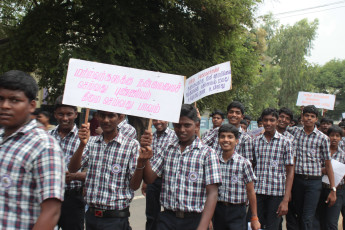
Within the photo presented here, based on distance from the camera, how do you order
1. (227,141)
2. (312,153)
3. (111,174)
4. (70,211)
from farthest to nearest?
(312,153), (227,141), (70,211), (111,174)

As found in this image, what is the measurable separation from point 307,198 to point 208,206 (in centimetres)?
288

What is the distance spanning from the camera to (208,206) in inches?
122

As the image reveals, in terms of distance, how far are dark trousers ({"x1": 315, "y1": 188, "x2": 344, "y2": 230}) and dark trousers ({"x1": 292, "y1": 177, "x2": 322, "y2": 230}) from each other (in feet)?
1.09

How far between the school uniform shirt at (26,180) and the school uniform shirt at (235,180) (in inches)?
99.1

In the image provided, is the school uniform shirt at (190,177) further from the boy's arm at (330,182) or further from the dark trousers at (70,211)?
the boy's arm at (330,182)

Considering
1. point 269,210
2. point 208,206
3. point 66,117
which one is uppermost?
point 66,117

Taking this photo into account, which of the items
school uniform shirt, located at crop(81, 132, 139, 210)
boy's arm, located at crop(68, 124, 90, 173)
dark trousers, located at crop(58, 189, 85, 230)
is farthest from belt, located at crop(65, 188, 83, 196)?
school uniform shirt, located at crop(81, 132, 139, 210)

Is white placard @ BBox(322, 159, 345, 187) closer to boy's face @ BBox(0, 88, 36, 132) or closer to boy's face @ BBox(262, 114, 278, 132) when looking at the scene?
boy's face @ BBox(262, 114, 278, 132)

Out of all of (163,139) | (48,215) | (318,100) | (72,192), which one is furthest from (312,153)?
(48,215)

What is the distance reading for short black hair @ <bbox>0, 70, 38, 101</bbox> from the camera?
211 centimetres

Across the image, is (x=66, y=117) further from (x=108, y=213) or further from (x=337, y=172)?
(x=337, y=172)

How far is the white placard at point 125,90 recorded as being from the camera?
3.32 metres

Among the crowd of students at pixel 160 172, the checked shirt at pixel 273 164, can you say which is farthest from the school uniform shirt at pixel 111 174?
the checked shirt at pixel 273 164

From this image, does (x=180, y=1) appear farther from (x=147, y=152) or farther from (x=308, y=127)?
(x=147, y=152)
